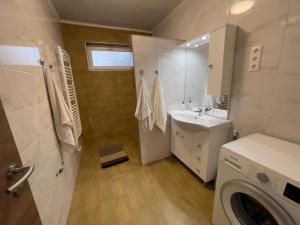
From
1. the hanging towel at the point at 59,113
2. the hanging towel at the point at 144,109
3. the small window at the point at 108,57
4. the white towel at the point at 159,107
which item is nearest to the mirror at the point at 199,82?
the white towel at the point at 159,107

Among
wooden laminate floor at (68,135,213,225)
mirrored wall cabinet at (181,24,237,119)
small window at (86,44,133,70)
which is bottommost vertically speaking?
wooden laminate floor at (68,135,213,225)

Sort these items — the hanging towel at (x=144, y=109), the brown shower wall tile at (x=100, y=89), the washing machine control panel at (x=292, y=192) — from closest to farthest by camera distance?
1. the washing machine control panel at (x=292, y=192)
2. the hanging towel at (x=144, y=109)
3. the brown shower wall tile at (x=100, y=89)

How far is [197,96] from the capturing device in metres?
1.96

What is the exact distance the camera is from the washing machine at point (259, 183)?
0.66 m

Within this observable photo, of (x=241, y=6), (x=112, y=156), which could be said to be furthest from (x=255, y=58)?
(x=112, y=156)

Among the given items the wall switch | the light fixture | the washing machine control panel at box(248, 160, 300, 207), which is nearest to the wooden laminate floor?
the washing machine control panel at box(248, 160, 300, 207)

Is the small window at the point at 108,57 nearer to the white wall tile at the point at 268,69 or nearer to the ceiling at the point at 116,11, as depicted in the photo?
the ceiling at the point at 116,11

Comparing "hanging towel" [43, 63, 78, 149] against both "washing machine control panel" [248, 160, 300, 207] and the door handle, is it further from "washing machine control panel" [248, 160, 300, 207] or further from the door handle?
"washing machine control panel" [248, 160, 300, 207]

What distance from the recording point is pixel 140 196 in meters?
1.55

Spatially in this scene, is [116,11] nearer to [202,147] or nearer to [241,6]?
[241,6]

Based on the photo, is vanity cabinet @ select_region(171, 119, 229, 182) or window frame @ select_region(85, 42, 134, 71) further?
window frame @ select_region(85, 42, 134, 71)

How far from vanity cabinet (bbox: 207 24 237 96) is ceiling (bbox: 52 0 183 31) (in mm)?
1058

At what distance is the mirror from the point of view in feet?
5.33

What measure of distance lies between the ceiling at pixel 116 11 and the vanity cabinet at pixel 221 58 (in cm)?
106
